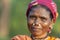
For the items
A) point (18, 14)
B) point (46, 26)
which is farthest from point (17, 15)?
point (46, 26)

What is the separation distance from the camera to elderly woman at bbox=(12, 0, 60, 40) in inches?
129

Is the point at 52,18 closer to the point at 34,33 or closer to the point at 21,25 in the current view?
the point at 34,33

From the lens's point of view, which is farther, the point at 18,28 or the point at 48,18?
the point at 18,28

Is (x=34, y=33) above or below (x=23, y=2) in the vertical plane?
below

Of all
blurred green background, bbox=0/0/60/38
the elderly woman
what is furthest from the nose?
blurred green background, bbox=0/0/60/38

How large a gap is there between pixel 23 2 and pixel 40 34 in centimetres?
436

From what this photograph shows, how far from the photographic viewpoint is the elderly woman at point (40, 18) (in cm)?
328

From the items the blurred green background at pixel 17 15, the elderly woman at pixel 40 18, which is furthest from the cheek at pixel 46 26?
the blurred green background at pixel 17 15

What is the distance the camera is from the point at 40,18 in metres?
3.28

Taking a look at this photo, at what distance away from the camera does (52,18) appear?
335cm

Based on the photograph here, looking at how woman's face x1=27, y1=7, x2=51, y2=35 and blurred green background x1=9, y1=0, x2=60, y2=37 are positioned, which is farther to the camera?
blurred green background x1=9, y1=0, x2=60, y2=37

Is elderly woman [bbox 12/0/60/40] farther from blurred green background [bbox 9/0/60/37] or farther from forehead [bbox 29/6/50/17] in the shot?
blurred green background [bbox 9/0/60/37]

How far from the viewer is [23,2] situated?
25.1ft

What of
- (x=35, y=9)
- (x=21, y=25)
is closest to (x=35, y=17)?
(x=35, y=9)
